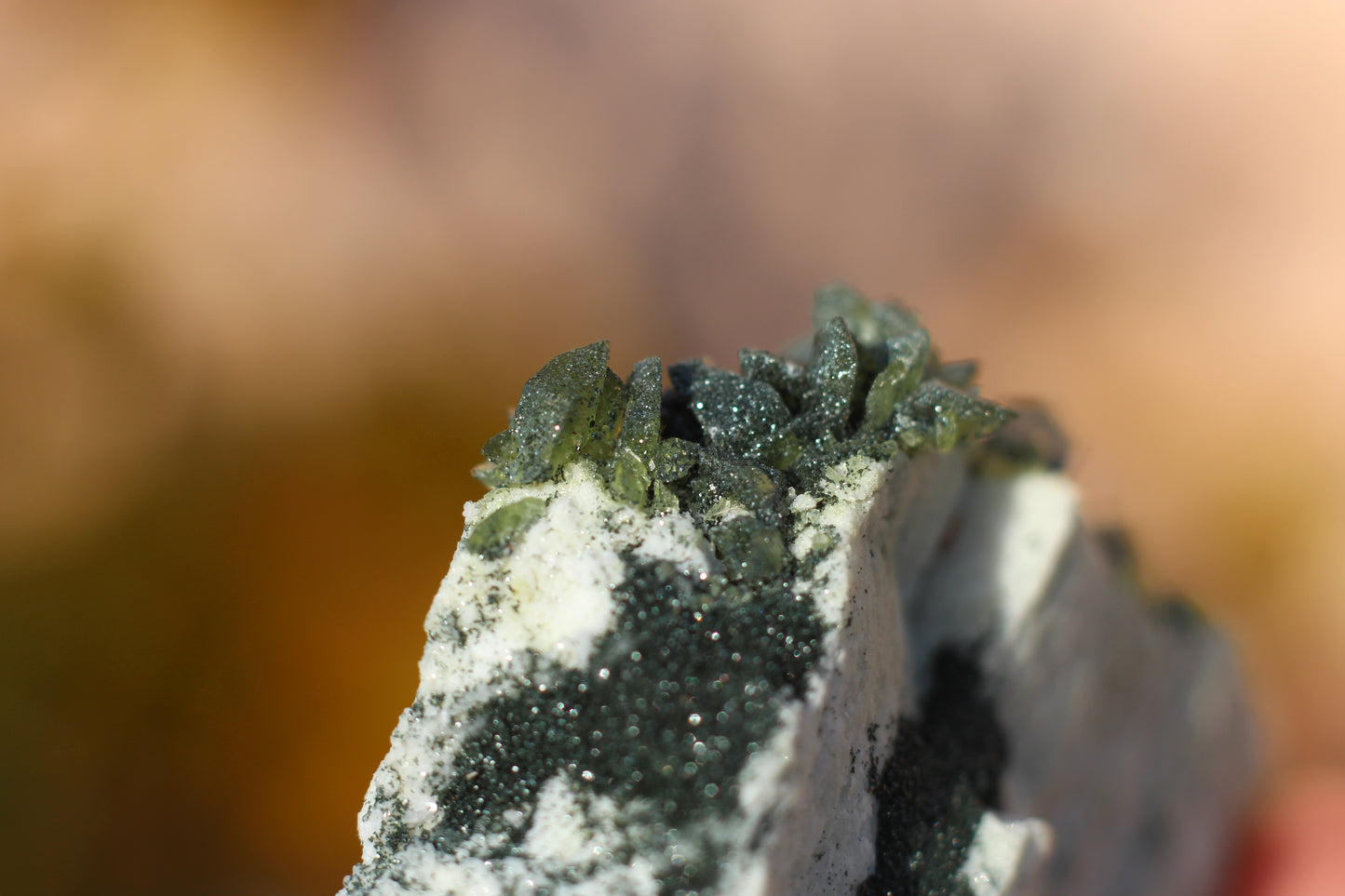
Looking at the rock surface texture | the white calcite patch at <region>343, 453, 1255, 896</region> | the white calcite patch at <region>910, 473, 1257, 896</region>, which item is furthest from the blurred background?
the rock surface texture

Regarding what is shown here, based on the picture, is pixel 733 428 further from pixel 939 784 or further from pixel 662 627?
pixel 939 784

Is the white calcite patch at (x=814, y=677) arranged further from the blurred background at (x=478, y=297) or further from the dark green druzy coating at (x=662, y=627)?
the blurred background at (x=478, y=297)

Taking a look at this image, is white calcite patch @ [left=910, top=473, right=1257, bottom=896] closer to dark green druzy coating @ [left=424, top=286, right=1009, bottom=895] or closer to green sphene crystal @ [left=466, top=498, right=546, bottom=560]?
dark green druzy coating @ [left=424, top=286, right=1009, bottom=895]

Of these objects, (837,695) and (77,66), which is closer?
(837,695)

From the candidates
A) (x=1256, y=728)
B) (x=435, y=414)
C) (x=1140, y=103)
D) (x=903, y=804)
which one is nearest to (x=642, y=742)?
(x=903, y=804)

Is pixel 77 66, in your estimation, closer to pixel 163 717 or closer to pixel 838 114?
pixel 163 717

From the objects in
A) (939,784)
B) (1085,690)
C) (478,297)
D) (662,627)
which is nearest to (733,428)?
(662,627)

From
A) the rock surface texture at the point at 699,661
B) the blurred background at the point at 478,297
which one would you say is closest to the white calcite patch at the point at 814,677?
the rock surface texture at the point at 699,661
